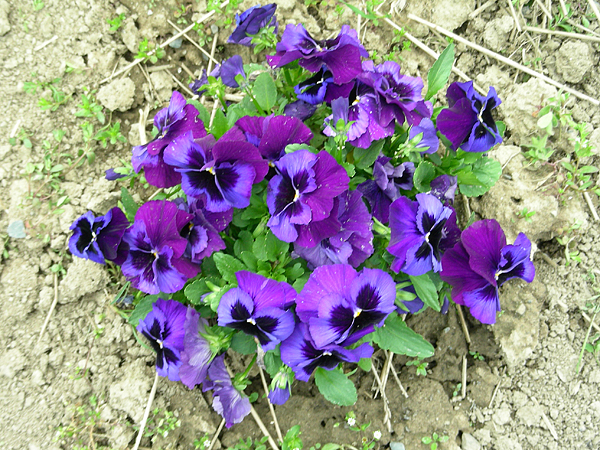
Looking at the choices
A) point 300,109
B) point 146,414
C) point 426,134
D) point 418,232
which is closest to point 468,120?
point 426,134

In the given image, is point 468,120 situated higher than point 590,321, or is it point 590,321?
point 468,120

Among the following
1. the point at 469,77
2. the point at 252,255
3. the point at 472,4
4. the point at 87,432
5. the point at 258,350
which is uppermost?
the point at 472,4

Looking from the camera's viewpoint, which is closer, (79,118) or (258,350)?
(258,350)

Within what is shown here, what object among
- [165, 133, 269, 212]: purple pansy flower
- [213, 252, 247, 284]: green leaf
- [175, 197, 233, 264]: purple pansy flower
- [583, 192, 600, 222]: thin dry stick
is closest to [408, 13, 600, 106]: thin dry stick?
[583, 192, 600, 222]: thin dry stick

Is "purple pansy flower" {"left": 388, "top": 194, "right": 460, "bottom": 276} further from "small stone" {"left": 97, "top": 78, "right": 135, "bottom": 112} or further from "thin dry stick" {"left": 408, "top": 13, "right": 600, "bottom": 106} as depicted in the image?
"small stone" {"left": 97, "top": 78, "right": 135, "bottom": 112}

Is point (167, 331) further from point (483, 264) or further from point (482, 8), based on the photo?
point (482, 8)

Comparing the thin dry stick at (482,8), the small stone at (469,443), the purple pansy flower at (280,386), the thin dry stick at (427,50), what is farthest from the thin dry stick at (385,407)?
the thin dry stick at (482,8)

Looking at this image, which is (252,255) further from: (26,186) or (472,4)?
(472,4)

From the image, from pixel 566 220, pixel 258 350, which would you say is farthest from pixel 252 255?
pixel 566 220
